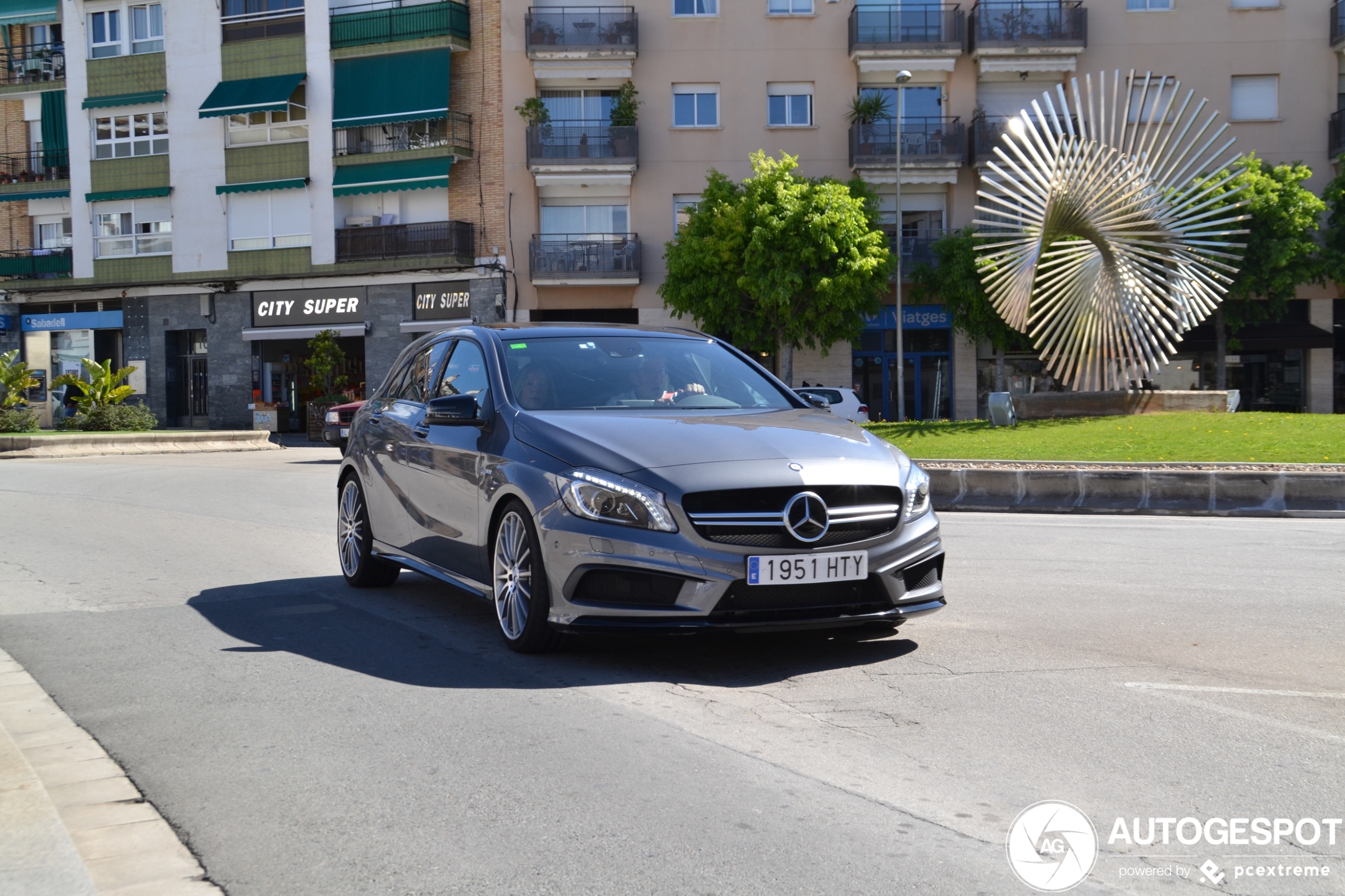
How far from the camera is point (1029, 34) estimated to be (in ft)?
125

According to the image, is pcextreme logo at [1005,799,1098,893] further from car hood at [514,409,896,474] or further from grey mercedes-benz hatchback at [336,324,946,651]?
car hood at [514,409,896,474]

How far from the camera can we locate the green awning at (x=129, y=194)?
42.7 m

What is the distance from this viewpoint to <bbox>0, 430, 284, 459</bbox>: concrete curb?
90.6 feet

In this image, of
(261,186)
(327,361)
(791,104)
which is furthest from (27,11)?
(791,104)

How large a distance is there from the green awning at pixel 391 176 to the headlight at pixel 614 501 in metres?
34.9

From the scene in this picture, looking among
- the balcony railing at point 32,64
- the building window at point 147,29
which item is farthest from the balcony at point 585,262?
the balcony railing at point 32,64

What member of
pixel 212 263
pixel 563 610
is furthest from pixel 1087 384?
pixel 212 263

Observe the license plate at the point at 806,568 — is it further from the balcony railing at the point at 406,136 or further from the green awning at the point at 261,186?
the green awning at the point at 261,186

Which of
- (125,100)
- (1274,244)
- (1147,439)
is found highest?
(125,100)

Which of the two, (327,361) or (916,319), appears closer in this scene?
(327,361)

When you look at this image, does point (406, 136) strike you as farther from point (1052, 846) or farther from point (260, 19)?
point (1052, 846)

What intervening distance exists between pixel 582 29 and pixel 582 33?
148 millimetres

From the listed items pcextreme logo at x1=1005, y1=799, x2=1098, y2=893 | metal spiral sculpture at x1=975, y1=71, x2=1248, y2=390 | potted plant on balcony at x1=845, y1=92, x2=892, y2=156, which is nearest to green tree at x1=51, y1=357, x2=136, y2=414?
potted plant on balcony at x1=845, y1=92, x2=892, y2=156

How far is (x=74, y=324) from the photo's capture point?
1775 inches
